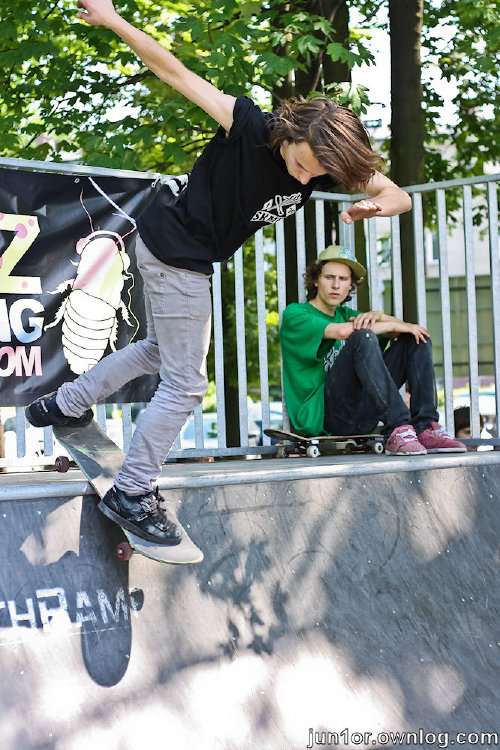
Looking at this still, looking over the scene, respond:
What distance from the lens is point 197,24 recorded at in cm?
696

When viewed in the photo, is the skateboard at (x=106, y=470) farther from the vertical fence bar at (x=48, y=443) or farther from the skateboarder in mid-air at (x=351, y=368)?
Result: the skateboarder in mid-air at (x=351, y=368)

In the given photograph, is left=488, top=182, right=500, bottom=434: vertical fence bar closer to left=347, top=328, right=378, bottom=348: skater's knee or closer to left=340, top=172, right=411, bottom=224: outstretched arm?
left=347, top=328, right=378, bottom=348: skater's knee

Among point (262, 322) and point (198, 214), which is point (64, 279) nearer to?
point (262, 322)

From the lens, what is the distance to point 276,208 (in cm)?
363

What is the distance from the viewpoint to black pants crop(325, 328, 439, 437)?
548 cm

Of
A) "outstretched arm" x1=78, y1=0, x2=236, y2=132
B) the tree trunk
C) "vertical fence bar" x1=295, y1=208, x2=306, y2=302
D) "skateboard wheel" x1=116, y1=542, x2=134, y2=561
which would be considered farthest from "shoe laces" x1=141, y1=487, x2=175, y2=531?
the tree trunk

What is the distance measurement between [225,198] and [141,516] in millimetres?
1328

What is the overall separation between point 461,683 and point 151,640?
142cm

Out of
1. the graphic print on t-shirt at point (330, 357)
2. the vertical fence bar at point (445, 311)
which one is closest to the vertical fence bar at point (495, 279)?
the vertical fence bar at point (445, 311)

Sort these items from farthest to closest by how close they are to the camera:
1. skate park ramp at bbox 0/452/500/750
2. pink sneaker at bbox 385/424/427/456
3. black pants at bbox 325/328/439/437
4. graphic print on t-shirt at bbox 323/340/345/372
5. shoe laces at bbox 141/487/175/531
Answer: graphic print on t-shirt at bbox 323/340/345/372
black pants at bbox 325/328/439/437
pink sneaker at bbox 385/424/427/456
shoe laces at bbox 141/487/175/531
skate park ramp at bbox 0/452/500/750

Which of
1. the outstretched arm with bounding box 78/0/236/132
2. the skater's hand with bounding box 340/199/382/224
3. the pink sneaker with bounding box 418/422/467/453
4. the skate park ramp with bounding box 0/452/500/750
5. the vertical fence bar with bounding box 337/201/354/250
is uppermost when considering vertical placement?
the outstretched arm with bounding box 78/0/236/132

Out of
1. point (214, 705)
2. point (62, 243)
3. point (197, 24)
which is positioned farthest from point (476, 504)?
point (197, 24)

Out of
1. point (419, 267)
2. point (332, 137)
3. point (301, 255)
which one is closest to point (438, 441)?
point (419, 267)

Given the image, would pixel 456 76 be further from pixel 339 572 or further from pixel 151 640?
pixel 151 640
